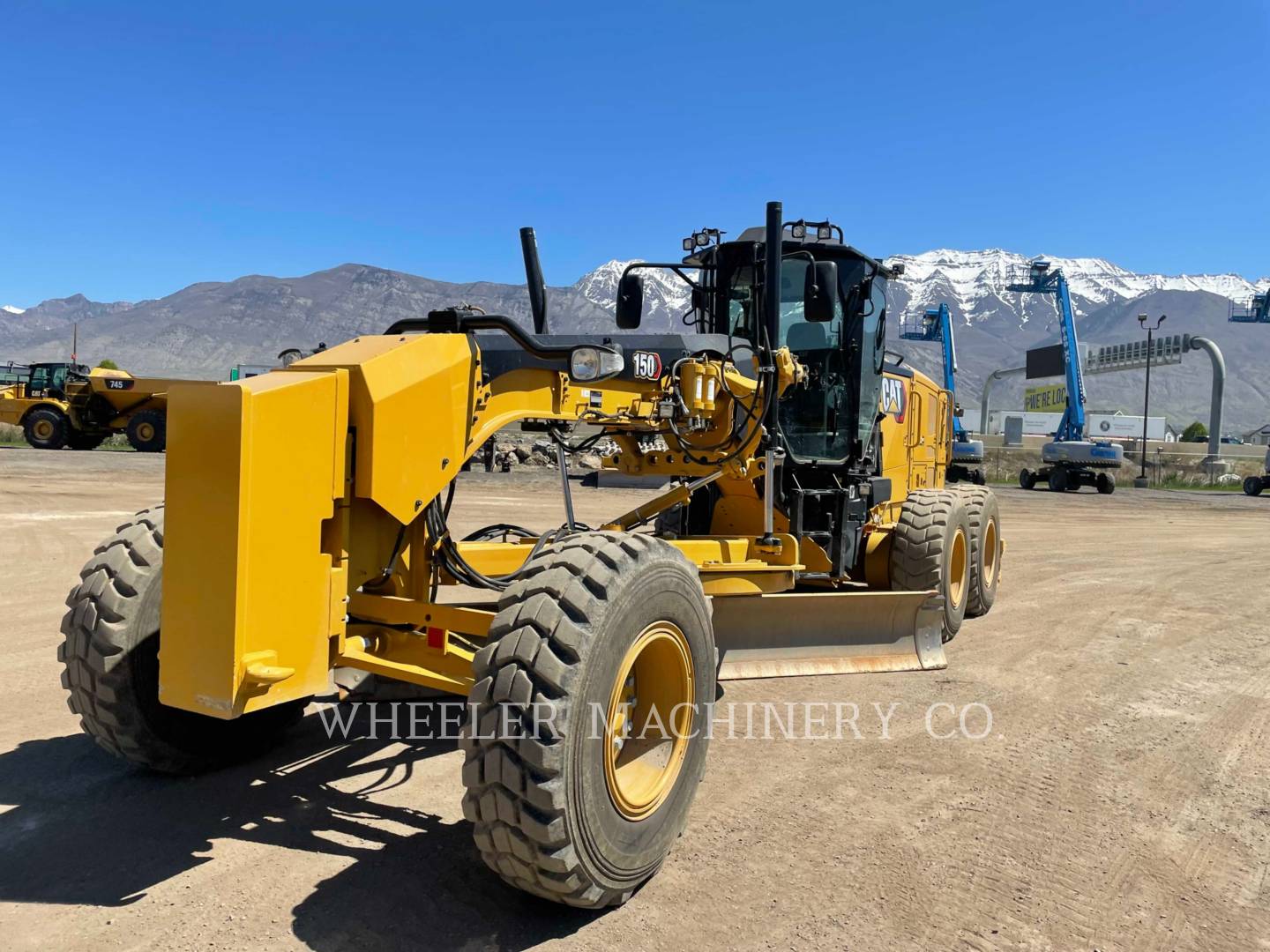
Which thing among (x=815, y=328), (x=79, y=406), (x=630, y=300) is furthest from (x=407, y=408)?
(x=79, y=406)

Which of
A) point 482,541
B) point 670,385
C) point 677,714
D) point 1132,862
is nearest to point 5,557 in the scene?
point 482,541

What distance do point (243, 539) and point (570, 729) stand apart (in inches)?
47.5

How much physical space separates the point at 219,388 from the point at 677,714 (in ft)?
6.94

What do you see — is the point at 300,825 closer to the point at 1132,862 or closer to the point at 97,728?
the point at 97,728

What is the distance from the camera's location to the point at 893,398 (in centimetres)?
824

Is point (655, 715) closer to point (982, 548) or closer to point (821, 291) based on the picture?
point (821, 291)

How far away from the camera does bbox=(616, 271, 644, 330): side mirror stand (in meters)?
6.45

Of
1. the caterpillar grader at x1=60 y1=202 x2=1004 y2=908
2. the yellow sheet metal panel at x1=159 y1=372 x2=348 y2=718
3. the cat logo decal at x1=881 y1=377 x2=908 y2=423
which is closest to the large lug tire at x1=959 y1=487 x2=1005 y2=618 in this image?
the cat logo decal at x1=881 y1=377 x2=908 y2=423

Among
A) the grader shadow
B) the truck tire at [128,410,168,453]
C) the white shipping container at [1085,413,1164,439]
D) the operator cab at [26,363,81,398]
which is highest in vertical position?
the white shipping container at [1085,413,1164,439]

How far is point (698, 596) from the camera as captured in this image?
12.9ft

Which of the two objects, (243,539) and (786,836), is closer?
(243,539)

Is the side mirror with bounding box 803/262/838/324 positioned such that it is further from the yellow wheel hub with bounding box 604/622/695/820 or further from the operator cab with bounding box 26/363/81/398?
the operator cab with bounding box 26/363/81/398

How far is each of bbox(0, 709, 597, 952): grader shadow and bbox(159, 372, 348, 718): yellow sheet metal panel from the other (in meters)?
0.82

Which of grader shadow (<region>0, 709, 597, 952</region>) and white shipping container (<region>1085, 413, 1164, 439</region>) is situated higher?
white shipping container (<region>1085, 413, 1164, 439</region>)
